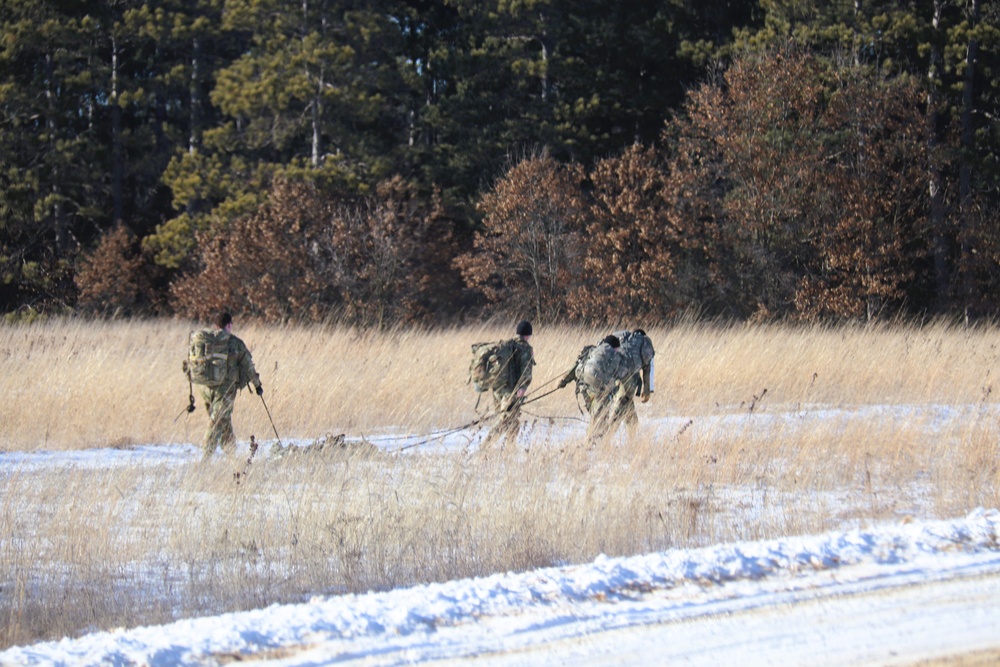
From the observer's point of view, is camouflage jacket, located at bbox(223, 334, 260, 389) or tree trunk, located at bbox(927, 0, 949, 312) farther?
tree trunk, located at bbox(927, 0, 949, 312)

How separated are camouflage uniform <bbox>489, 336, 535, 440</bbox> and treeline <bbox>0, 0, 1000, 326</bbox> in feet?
41.6

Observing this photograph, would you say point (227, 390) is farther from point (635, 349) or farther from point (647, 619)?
point (647, 619)

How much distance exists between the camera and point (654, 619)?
4.88 m

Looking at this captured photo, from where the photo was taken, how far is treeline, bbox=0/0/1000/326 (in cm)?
2519

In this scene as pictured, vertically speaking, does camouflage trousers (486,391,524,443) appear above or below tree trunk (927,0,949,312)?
below

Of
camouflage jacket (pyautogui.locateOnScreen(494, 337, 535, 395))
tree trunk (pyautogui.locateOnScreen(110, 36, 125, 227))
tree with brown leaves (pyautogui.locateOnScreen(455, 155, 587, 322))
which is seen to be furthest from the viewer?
tree trunk (pyautogui.locateOnScreen(110, 36, 125, 227))

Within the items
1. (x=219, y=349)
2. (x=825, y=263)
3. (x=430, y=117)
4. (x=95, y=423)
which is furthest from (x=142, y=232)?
(x=219, y=349)

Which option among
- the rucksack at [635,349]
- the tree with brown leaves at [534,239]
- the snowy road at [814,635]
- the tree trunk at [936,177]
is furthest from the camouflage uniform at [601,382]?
the tree trunk at [936,177]

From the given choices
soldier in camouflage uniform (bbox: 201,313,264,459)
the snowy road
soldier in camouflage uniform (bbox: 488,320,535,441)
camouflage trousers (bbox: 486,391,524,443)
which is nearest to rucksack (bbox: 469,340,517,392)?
soldier in camouflage uniform (bbox: 488,320,535,441)

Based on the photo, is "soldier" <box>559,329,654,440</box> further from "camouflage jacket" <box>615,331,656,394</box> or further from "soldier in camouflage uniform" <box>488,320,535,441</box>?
"soldier in camouflage uniform" <box>488,320,535,441</box>

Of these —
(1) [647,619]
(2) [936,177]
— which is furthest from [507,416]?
(2) [936,177]

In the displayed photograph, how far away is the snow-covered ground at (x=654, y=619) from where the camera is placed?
14.5ft

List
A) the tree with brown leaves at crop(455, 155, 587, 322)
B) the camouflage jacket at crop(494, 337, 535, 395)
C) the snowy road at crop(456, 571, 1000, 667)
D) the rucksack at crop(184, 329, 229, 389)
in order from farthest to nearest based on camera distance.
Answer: the tree with brown leaves at crop(455, 155, 587, 322), the camouflage jacket at crop(494, 337, 535, 395), the rucksack at crop(184, 329, 229, 389), the snowy road at crop(456, 571, 1000, 667)

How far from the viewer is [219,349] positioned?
9.79m
